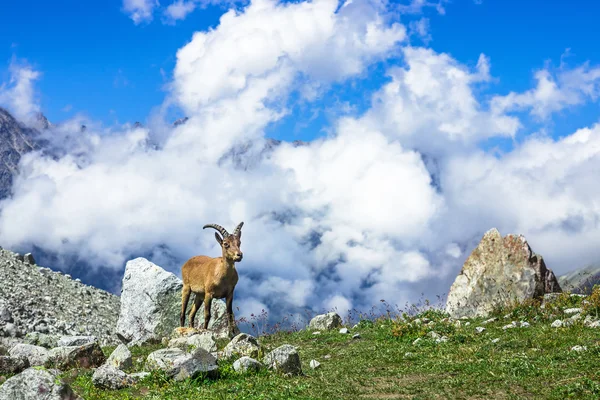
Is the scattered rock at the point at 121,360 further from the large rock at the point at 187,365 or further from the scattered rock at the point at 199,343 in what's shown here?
the large rock at the point at 187,365

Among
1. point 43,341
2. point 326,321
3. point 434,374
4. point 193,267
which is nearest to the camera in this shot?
point 434,374

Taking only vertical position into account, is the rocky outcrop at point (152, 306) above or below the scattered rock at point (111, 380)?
above

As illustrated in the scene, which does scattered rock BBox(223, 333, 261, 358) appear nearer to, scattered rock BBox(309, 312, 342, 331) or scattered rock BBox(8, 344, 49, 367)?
scattered rock BBox(8, 344, 49, 367)

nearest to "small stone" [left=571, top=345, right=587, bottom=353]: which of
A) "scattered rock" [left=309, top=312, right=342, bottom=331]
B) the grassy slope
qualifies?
the grassy slope

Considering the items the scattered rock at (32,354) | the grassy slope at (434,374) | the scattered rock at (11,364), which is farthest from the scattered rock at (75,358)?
the grassy slope at (434,374)

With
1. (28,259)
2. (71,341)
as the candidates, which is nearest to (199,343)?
(71,341)

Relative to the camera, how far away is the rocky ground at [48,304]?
33.8 m

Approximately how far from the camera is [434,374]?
1485 cm

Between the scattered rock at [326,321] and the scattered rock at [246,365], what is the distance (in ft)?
37.6

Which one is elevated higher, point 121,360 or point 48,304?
point 48,304

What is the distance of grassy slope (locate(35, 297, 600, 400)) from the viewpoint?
12836mm

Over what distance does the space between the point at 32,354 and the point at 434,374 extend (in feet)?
40.9

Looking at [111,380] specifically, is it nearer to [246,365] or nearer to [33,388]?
[246,365]

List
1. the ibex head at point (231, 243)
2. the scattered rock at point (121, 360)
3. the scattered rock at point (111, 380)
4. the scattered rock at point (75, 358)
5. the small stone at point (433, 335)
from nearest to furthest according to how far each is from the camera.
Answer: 1. the scattered rock at point (111, 380)
2. the scattered rock at point (121, 360)
3. the scattered rock at point (75, 358)
4. the small stone at point (433, 335)
5. the ibex head at point (231, 243)
